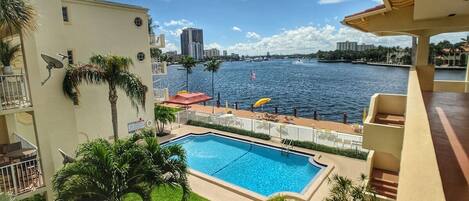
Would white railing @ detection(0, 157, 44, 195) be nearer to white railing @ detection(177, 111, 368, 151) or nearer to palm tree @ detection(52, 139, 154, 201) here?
palm tree @ detection(52, 139, 154, 201)

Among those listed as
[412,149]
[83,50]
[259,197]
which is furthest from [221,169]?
[412,149]

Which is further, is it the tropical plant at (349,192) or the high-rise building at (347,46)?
the high-rise building at (347,46)

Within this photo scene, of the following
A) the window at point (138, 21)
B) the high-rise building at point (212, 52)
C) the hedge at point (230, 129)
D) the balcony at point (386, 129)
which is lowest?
the hedge at point (230, 129)

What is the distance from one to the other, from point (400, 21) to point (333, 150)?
9119mm

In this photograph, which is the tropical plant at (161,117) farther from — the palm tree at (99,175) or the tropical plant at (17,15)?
the palm tree at (99,175)

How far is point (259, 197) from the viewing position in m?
10.6

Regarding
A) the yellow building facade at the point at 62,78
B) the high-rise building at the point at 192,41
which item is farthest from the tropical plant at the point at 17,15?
the high-rise building at the point at 192,41

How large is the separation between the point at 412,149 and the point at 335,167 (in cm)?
1271

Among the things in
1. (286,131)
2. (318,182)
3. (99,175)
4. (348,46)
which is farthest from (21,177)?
(348,46)

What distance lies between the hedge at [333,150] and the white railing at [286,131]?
30 centimetres

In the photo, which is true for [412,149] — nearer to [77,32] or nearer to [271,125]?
[77,32]

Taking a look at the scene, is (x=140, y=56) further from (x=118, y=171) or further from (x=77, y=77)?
(x=118, y=171)

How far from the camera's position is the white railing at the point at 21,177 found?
7555 millimetres

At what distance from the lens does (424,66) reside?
26.5 ft
